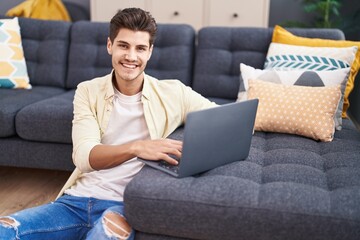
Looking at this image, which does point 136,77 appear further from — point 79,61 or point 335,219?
point 79,61

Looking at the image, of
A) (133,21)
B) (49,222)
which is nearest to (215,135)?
(133,21)

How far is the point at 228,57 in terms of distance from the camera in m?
2.70

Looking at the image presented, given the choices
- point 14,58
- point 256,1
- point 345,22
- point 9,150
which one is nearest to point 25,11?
point 14,58

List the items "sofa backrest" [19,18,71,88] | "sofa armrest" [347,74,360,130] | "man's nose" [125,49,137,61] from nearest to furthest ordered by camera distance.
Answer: "man's nose" [125,49,137,61]
"sofa backrest" [19,18,71,88]
"sofa armrest" [347,74,360,130]

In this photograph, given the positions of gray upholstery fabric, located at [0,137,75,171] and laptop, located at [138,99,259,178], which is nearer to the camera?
laptop, located at [138,99,259,178]

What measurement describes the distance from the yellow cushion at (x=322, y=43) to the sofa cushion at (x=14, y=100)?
1.34m

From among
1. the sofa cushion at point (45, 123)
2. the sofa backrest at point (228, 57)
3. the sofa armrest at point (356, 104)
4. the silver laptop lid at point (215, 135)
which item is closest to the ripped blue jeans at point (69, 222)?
the silver laptop lid at point (215, 135)

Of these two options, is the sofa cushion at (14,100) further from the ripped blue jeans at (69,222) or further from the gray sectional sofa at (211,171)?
the ripped blue jeans at (69,222)

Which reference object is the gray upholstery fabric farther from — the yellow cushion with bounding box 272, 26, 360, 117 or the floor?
the yellow cushion with bounding box 272, 26, 360, 117

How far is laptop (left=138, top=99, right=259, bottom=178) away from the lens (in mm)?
1403

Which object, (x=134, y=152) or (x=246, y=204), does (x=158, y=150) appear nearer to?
(x=134, y=152)

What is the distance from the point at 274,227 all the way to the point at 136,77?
2.34 feet

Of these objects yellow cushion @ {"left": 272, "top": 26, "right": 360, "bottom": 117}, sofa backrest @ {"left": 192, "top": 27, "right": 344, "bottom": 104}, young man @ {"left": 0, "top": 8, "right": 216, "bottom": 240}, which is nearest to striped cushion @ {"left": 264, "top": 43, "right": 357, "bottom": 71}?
yellow cushion @ {"left": 272, "top": 26, "right": 360, "bottom": 117}

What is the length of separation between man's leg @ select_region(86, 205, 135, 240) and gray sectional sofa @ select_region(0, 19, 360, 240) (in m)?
0.04
